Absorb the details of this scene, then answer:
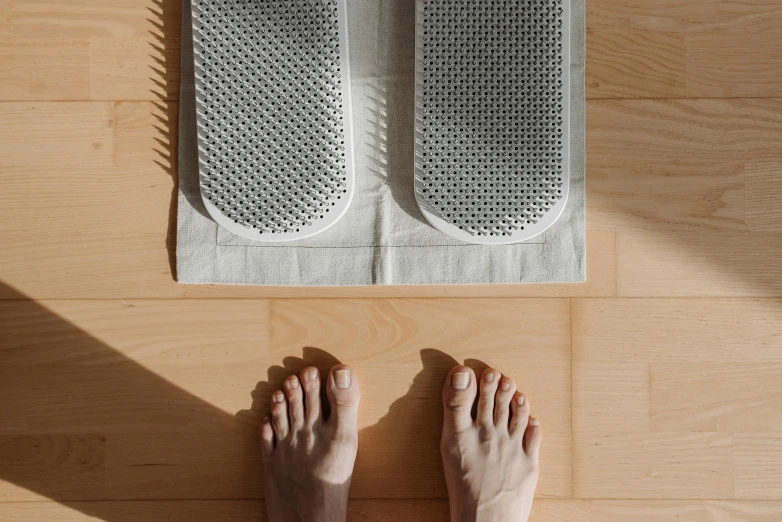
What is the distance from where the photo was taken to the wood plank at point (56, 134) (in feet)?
2.24

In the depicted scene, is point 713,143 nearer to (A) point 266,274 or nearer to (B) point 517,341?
(B) point 517,341

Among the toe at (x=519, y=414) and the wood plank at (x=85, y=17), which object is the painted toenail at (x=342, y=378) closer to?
the toe at (x=519, y=414)

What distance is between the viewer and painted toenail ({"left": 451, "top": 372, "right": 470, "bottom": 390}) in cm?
67

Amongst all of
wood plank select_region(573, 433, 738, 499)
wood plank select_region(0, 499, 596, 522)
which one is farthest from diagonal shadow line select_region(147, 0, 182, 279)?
wood plank select_region(573, 433, 738, 499)

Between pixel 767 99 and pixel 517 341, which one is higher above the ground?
pixel 767 99

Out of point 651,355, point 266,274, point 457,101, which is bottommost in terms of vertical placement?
point 651,355

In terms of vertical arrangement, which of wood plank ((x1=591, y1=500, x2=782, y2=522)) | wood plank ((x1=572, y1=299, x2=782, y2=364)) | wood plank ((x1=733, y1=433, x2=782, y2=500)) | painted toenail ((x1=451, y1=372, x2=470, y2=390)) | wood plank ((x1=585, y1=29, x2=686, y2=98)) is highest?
wood plank ((x1=585, y1=29, x2=686, y2=98))

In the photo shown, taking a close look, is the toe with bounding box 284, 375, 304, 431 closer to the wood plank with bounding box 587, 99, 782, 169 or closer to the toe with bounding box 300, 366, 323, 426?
the toe with bounding box 300, 366, 323, 426

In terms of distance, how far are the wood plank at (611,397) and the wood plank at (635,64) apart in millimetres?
375

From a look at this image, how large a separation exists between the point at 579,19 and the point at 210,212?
55 centimetres

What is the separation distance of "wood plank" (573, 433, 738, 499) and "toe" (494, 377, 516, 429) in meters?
0.13

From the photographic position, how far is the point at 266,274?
675mm

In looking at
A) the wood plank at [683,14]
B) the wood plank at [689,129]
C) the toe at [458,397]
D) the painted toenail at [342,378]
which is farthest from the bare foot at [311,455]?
the wood plank at [683,14]

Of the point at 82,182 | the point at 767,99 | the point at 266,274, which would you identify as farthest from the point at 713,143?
the point at 82,182
